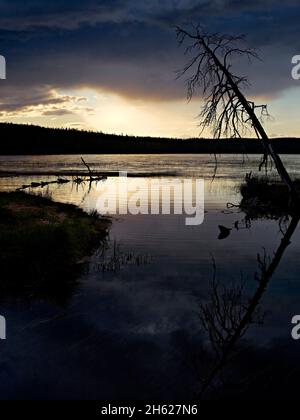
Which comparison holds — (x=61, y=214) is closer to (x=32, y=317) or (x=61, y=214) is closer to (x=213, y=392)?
(x=32, y=317)

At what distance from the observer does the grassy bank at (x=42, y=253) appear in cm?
1352

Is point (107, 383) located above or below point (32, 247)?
below

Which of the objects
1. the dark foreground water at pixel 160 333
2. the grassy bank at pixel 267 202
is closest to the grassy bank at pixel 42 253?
the dark foreground water at pixel 160 333

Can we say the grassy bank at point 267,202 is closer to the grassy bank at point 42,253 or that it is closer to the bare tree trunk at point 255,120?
the bare tree trunk at point 255,120

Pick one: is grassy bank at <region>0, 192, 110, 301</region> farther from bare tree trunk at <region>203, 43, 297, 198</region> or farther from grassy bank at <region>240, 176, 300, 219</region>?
grassy bank at <region>240, 176, 300, 219</region>

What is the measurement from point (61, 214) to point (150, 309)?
47.3 feet

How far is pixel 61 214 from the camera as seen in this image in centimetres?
Answer: 2564

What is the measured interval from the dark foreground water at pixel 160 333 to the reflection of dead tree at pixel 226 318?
0.09 feet

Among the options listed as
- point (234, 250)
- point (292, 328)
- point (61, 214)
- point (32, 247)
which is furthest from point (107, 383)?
point (61, 214)

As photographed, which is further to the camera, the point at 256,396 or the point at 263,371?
the point at 263,371

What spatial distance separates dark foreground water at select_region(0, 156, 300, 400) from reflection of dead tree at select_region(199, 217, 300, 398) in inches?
1.1

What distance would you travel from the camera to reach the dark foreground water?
8359 mm
